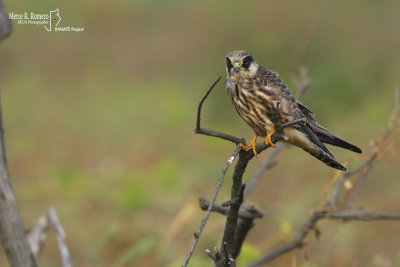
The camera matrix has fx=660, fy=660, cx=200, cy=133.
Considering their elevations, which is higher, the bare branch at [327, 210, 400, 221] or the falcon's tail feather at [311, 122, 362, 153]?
the falcon's tail feather at [311, 122, 362, 153]

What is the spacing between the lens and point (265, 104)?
12.1 ft

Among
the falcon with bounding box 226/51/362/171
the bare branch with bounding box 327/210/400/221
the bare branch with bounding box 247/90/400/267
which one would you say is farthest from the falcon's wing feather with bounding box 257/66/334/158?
the bare branch with bounding box 327/210/400/221

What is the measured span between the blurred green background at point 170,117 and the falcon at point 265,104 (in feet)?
2.87

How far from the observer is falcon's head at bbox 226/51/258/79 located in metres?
3.76

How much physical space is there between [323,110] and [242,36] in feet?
10.5

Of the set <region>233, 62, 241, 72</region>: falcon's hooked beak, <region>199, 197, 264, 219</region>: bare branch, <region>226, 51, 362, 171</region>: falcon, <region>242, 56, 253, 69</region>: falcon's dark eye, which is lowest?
<region>199, 197, 264, 219</region>: bare branch

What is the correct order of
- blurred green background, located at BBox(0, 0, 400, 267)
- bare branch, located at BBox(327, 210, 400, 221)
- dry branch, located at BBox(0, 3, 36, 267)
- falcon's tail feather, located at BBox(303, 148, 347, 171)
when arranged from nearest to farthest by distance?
1. falcon's tail feather, located at BBox(303, 148, 347, 171)
2. dry branch, located at BBox(0, 3, 36, 267)
3. bare branch, located at BBox(327, 210, 400, 221)
4. blurred green background, located at BBox(0, 0, 400, 267)

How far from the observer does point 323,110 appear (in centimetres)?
918

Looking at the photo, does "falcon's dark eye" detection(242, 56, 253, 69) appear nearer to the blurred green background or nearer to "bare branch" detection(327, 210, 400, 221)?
the blurred green background

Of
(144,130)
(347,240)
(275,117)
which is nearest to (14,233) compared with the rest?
(275,117)

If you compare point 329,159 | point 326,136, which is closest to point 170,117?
point 326,136

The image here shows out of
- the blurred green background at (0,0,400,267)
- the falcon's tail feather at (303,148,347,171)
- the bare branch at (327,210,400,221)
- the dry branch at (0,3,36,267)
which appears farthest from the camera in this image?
the blurred green background at (0,0,400,267)

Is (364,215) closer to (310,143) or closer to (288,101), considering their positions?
(310,143)

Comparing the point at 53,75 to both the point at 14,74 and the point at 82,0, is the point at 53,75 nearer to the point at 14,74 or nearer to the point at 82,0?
the point at 14,74
